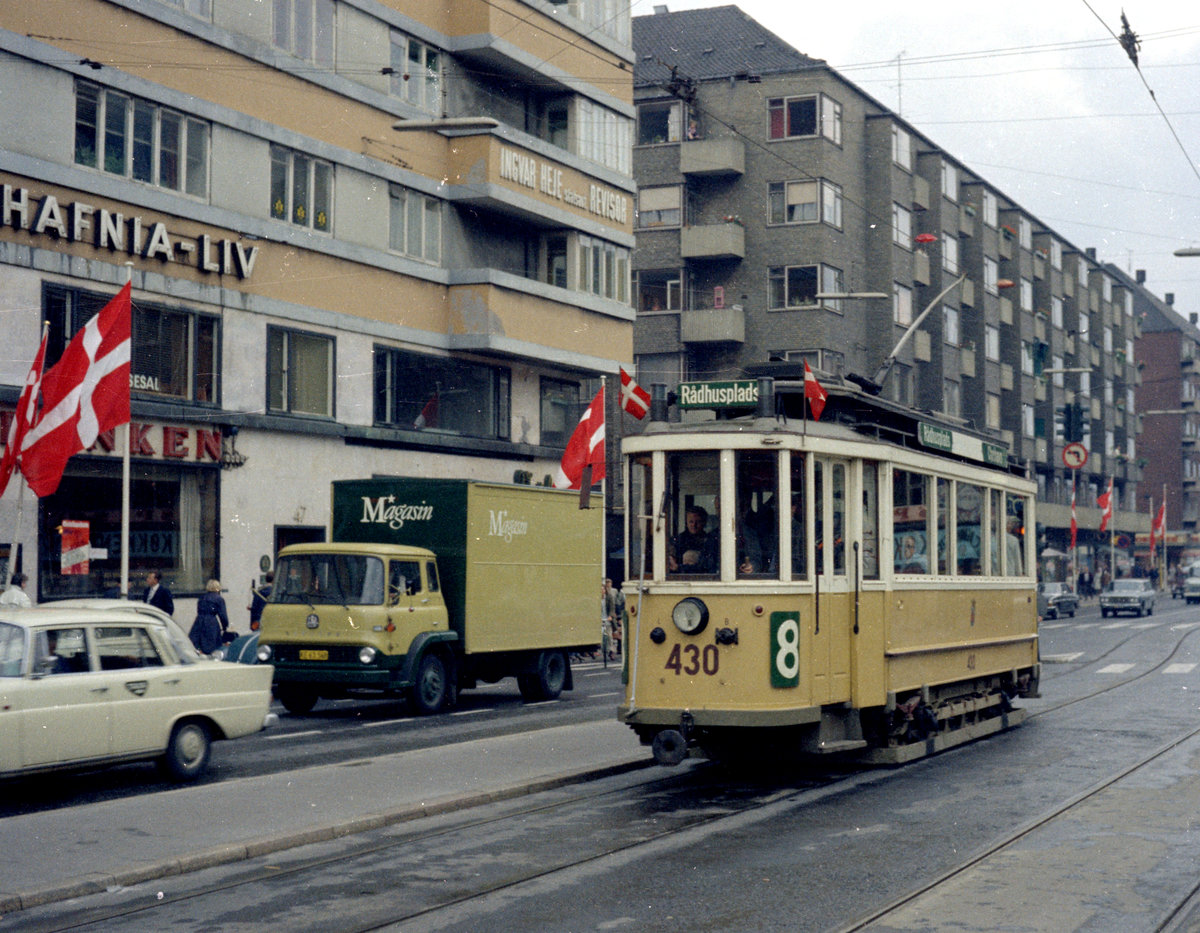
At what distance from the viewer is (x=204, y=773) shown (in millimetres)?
13211

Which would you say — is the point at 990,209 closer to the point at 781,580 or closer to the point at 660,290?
the point at 660,290

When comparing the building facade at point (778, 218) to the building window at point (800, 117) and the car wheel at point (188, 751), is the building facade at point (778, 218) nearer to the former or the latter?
the building window at point (800, 117)

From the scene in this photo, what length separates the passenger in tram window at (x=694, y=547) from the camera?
1190cm

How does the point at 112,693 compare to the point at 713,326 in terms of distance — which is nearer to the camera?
the point at 112,693

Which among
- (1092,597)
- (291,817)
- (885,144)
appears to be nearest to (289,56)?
(291,817)

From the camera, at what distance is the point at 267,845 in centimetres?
957

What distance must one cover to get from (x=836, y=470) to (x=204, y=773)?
5.93m

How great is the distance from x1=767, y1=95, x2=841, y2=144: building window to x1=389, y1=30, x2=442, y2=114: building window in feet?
67.8

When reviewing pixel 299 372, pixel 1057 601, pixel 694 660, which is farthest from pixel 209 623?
pixel 1057 601

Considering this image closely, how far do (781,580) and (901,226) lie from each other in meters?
45.9

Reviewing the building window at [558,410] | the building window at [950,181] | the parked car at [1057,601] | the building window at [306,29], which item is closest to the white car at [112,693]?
the building window at [306,29]

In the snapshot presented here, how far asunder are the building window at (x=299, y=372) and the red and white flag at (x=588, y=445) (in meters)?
5.17

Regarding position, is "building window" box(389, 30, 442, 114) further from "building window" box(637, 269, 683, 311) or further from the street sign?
the street sign

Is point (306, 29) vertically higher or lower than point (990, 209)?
lower
